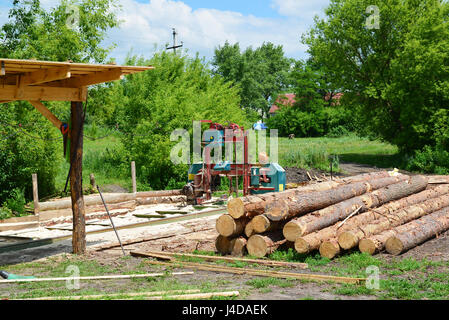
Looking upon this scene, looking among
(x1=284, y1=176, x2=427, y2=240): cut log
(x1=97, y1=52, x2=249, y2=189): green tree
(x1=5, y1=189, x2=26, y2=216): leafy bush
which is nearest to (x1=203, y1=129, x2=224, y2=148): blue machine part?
(x1=97, y1=52, x2=249, y2=189): green tree

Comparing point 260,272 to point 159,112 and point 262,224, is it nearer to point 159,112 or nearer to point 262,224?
point 262,224

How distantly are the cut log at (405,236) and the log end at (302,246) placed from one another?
115 cm

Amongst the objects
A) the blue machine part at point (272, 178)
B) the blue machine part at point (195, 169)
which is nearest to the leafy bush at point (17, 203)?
the blue machine part at point (195, 169)

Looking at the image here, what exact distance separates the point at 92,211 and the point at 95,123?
8067mm

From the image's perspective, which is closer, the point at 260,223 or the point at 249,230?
the point at 260,223

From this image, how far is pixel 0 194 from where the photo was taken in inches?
754

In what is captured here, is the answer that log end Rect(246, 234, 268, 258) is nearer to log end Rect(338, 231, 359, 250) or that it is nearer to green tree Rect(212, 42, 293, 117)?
log end Rect(338, 231, 359, 250)

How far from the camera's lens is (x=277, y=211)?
34.1 ft

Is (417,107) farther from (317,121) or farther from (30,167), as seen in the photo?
(317,121)

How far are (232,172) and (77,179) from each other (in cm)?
845

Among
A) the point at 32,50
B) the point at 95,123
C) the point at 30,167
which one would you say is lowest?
the point at 30,167

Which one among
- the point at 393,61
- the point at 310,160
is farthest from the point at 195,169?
the point at 393,61

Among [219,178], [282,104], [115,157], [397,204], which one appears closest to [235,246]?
[397,204]

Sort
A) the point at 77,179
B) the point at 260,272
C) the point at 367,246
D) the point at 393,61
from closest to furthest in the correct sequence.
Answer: the point at 260,272, the point at 367,246, the point at 77,179, the point at 393,61
